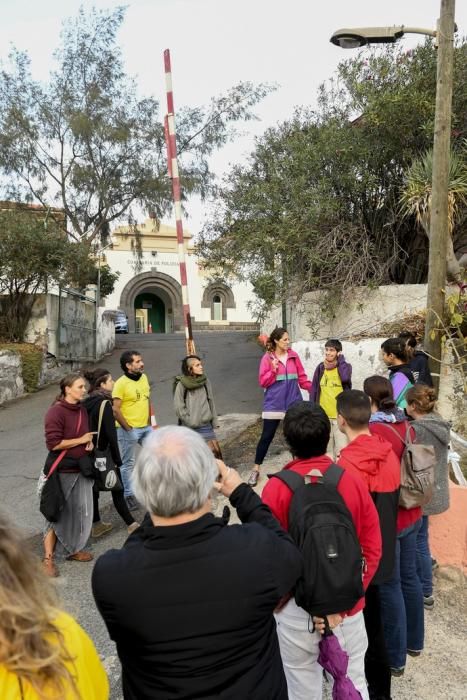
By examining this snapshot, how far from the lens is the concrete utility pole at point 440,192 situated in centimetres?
505

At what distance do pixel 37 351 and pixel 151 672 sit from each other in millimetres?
10455

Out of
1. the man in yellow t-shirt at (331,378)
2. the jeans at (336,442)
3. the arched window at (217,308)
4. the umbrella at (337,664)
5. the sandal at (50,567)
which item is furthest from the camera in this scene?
the arched window at (217,308)

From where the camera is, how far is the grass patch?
10.7m

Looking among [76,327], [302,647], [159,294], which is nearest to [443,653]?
[302,647]

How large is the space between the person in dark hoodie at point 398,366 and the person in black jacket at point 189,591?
9.29 ft

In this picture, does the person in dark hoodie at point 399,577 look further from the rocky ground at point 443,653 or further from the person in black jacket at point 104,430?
the person in black jacket at point 104,430

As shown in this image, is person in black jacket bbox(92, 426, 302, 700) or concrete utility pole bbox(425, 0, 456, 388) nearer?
person in black jacket bbox(92, 426, 302, 700)

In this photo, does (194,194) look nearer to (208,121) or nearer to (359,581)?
(208,121)

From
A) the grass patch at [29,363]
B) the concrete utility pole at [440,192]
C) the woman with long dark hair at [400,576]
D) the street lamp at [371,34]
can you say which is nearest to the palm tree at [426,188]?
the concrete utility pole at [440,192]

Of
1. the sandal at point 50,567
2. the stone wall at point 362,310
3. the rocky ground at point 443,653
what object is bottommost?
the rocky ground at point 443,653

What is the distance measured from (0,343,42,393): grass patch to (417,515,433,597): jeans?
9.18 meters

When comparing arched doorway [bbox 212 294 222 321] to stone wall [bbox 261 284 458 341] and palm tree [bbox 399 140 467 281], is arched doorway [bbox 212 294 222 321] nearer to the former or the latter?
stone wall [bbox 261 284 458 341]

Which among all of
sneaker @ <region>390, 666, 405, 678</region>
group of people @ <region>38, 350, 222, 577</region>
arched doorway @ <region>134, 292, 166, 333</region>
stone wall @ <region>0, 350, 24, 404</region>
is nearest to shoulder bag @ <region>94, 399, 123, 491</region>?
group of people @ <region>38, 350, 222, 577</region>

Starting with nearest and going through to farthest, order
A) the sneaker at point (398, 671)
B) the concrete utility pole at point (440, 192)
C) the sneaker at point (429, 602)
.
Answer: the sneaker at point (398, 671)
the sneaker at point (429, 602)
the concrete utility pole at point (440, 192)
